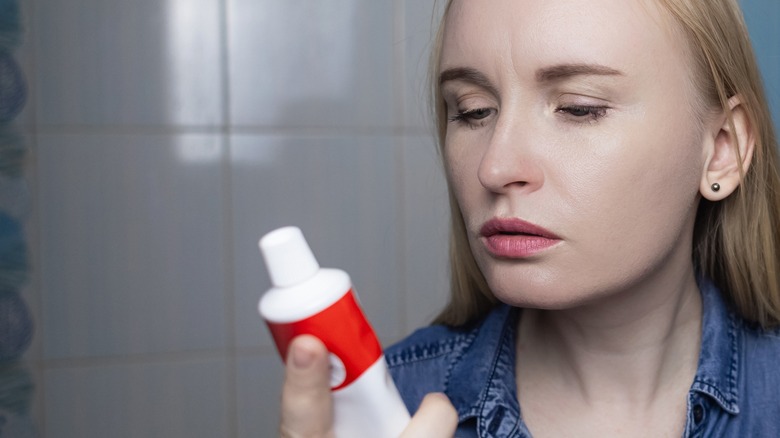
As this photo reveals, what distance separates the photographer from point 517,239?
0.70m

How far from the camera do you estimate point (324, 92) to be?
1505 millimetres

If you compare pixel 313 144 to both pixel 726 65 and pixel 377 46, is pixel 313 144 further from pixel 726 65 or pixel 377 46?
pixel 726 65

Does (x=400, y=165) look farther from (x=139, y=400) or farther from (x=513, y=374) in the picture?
(x=513, y=374)

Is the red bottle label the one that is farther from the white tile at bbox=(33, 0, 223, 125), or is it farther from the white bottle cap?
the white tile at bbox=(33, 0, 223, 125)

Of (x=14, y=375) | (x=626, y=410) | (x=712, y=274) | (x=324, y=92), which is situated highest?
(x=324, y=92)

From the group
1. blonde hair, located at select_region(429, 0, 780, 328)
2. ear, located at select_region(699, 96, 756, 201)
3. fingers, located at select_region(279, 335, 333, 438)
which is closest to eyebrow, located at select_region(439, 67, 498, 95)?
blonde hair, located at select_region(429, 0, 780, 328)

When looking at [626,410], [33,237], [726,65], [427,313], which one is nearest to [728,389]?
[626,410]

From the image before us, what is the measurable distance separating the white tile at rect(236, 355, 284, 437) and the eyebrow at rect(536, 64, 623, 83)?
3.19 ft

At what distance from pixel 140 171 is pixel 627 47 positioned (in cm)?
98

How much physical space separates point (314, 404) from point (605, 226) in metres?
0.33

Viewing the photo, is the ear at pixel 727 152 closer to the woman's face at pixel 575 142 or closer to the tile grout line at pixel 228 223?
the woman's face at pixel 575 142

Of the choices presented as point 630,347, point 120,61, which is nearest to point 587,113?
point 630,347

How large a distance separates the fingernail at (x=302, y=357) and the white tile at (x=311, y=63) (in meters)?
1.06

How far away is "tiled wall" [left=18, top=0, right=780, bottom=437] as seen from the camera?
1414 mm
